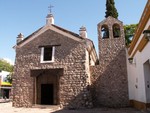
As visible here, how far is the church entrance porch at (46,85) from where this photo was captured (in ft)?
53.6

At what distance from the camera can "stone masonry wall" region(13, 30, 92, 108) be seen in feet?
51.3

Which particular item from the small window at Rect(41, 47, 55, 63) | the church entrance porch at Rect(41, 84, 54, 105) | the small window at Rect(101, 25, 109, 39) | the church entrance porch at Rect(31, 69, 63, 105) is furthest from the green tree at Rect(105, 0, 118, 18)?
the church entrance porch at Rect(41, 84, 54, 105)

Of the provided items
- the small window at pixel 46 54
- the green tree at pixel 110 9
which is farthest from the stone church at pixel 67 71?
the green tree at pixel 110 9

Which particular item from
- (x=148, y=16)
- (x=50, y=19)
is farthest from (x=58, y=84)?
(x=148, y=16)

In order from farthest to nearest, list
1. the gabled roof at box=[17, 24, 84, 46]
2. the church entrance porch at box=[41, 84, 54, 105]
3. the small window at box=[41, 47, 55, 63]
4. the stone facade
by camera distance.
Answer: the small window at box=[41, 47, 55, 63] → the gabled roof at box=[17, 24, 84, 46] → the church entrance porch at box=[41, 84, 54, 105] → the stone facade

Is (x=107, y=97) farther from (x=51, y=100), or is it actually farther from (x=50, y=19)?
(x=50, y=19)

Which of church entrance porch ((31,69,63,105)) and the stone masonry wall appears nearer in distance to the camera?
the stone masonry wall

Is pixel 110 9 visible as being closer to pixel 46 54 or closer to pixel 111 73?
pixel 111 73

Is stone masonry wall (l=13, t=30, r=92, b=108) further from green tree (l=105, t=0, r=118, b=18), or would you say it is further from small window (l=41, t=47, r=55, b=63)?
green tree (l=105, t=0, r=118, b=18)

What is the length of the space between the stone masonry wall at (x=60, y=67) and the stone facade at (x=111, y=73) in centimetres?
167

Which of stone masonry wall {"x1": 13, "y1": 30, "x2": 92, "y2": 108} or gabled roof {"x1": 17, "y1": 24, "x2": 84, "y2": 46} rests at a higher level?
gabled roof {"x1": 17, "y1": 24, "x2": 84, "y2": 46}

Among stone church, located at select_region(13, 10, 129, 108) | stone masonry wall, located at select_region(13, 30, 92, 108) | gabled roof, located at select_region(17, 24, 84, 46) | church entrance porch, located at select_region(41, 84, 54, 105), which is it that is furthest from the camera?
gabled roof, located at select_region(17, 24, 84, 46)

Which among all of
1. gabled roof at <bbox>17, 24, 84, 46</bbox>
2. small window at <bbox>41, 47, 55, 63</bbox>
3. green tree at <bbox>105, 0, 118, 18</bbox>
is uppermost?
green tree at <bbox>105, 0, 118, 18</bbox>

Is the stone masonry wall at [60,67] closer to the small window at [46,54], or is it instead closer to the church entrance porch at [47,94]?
the small window at [46,54]
